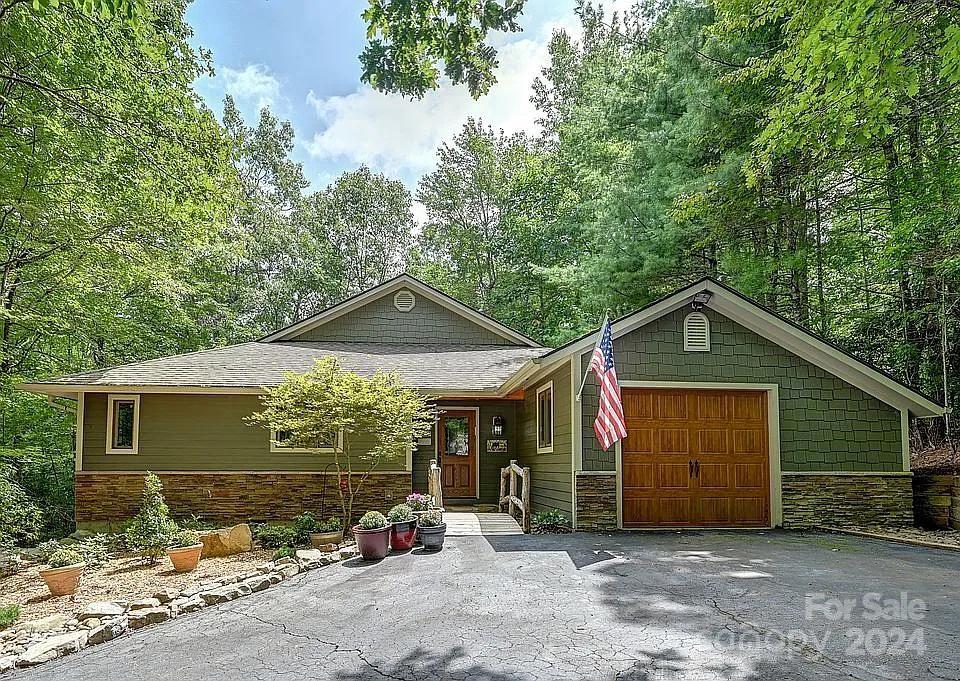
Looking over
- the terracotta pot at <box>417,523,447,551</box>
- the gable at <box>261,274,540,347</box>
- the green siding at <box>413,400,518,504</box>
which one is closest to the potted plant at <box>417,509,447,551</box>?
the terracotta pot at <box>417,523,447,551</box>

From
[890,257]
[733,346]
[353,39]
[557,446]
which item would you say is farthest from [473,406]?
[353,39]

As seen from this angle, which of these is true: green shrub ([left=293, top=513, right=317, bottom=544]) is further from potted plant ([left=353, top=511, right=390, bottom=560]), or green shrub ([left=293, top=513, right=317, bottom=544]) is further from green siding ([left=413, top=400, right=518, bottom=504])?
green siding ([left=413, top=400, right=518, bottom=504])

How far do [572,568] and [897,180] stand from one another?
9205mm

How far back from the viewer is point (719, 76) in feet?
46.9

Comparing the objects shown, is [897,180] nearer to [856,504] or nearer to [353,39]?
[856,504]

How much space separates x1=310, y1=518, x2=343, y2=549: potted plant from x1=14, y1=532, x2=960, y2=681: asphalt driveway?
5.70 feet

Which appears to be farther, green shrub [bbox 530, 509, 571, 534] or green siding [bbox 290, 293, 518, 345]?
green siding [bbox 290, 293, 518, 345]

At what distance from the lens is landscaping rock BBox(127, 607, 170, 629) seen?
222 inches

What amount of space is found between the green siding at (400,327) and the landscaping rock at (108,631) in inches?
434

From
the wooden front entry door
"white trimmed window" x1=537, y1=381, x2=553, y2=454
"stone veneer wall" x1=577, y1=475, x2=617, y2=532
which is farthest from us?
the wooden front entry door

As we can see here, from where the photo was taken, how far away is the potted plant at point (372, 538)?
835 cm

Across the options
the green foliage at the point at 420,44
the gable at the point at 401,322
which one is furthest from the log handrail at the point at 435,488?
the green foliage at the point at 420,44

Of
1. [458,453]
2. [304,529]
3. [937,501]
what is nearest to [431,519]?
[304,529]

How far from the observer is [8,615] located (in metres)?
6.09
